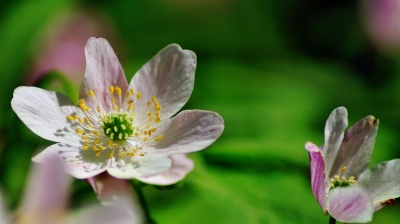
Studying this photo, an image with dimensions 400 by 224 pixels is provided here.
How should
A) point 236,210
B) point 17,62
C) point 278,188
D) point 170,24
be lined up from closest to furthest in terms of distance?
point 236,210, point 278,188, point 17,62, point 170,24

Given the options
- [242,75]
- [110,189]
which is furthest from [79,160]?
[242,75]

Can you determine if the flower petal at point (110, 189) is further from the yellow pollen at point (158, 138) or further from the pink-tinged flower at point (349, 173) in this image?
the pink-tinged flower at point (349, 173)

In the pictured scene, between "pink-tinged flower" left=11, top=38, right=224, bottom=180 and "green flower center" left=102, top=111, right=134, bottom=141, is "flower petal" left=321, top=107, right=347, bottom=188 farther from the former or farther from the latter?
"green flower center" left=102, top=111, right=134, bottom=141

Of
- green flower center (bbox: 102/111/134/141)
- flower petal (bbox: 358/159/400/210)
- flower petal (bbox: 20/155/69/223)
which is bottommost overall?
green flower center (bbox: 102/111/134/141)

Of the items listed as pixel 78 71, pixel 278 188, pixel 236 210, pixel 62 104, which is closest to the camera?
pixel 62 104

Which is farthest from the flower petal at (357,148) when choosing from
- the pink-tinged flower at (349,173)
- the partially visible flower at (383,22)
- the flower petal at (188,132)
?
the partially visible flower at (383,22)

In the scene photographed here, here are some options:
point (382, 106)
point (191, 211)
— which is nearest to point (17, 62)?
point (191, 211)

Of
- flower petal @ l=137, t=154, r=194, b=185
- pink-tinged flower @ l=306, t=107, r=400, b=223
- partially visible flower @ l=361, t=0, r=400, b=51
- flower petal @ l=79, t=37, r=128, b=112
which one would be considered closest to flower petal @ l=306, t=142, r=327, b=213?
pink-tinged flower @ l=306, t=107, r=400, b=223

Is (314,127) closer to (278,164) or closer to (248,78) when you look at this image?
(248,78)
